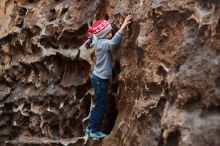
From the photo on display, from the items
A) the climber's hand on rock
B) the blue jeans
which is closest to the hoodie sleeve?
the climber's hand on rock

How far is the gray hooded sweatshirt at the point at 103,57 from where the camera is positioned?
390cm

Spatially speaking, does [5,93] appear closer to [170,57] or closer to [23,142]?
[23,142]

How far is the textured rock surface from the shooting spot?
294 cm

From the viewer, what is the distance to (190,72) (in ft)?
9.70

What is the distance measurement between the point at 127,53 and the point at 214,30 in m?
1.03

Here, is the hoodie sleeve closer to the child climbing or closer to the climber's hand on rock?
the child climbing

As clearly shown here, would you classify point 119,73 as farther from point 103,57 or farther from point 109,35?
point 109,35

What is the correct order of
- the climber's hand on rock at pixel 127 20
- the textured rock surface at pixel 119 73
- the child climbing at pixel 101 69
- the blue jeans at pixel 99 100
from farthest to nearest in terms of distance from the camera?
the blue jeans at pixel 99 100, the child climbing at pixel 101 69, the climber's hand on rock at pixel 127 20, the textured rock surface at pixel 119 73

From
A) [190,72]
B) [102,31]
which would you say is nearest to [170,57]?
[190,72]

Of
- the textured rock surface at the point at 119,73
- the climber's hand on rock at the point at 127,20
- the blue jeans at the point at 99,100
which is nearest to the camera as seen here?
the textured rock surface at the point at 119,73

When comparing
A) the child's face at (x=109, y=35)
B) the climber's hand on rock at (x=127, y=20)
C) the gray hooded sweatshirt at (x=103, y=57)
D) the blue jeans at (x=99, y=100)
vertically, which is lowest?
the blue jeans at (x=99, y=100)

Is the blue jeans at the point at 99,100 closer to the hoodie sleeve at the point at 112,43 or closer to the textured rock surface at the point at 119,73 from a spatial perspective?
the textured rock surface at the point at 119,73

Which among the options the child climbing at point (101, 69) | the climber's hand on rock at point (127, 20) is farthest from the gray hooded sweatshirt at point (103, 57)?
the climber's hand on rock at point (127, 20)

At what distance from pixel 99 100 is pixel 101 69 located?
9.9 inches
